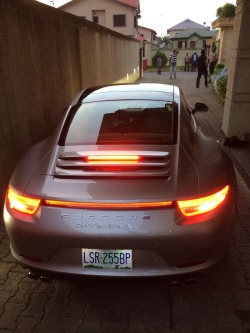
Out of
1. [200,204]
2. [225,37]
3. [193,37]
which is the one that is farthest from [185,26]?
[200,204]

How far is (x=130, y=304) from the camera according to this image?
2.57 meters

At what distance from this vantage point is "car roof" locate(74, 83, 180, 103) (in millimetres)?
3458

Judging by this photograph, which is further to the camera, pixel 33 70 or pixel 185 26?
pixel 185 26

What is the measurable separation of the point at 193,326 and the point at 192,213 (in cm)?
89

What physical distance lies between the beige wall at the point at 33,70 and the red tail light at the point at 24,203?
1.98 meters

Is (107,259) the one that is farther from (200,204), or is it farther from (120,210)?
(200,204)

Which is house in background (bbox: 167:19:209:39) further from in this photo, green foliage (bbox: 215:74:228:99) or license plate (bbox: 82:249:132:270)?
license plate (bbox: 82:249:132:270)

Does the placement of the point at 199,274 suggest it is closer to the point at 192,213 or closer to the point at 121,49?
the point at 192,213

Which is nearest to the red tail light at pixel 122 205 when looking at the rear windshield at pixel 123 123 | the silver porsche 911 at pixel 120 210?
the silver porsche 911 at pixel 120 210

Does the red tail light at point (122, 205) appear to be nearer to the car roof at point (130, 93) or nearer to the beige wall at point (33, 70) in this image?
the car roof at point (130, 93)

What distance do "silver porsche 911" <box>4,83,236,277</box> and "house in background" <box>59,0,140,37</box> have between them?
43509 mm

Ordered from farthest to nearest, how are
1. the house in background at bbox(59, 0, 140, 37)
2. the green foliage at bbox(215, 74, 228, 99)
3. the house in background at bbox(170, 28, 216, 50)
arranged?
the house in background at bbox(170, 28, 216, 50), the house in background at bbox(59, 0, 140, 37), the green foliage at bbox(215, 74, 228, 99)

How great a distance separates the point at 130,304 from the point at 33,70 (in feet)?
13.1

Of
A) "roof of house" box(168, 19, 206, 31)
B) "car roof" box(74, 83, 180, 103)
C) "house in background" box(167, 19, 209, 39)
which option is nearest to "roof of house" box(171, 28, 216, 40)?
"house in background" box(167, 19, 209, 39)
